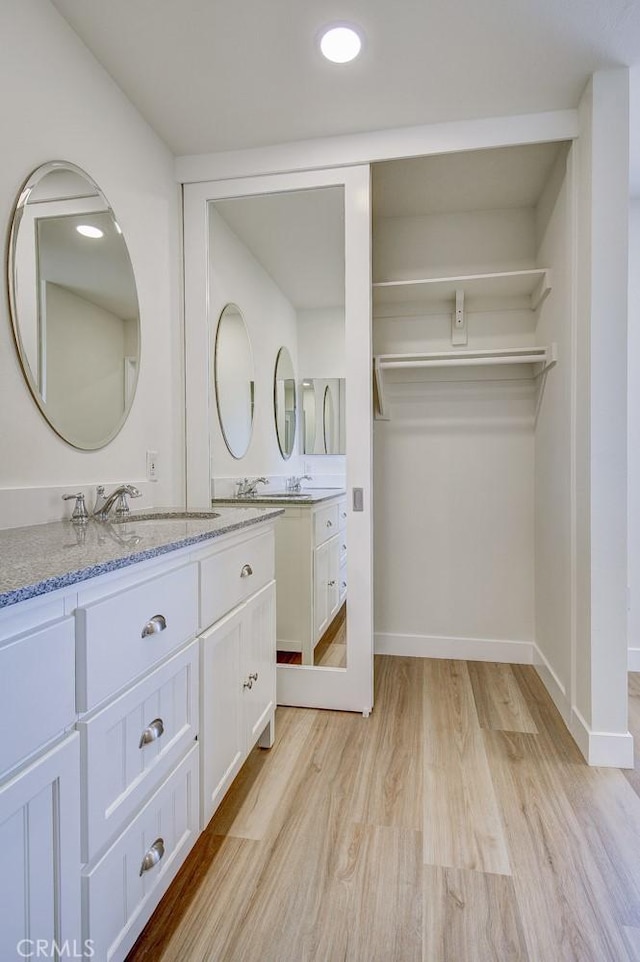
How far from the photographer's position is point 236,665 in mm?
1520

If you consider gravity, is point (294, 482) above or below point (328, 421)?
below

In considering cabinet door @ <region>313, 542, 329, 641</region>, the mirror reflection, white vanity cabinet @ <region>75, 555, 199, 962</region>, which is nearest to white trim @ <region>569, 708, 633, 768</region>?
the mirror reflection

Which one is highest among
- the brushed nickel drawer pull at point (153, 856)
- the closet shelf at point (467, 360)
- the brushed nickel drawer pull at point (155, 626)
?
the closet shelf at point (467, 360)

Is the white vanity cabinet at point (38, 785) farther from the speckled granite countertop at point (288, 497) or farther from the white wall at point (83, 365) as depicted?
the speckled granite countertop at point (288, 497)

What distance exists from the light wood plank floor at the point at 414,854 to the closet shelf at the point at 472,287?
1975mm

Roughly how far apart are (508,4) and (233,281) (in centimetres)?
136

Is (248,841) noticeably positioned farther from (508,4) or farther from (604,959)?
(508,4)

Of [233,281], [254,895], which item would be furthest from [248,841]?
[233,281]

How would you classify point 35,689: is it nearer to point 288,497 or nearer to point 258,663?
point 258,663

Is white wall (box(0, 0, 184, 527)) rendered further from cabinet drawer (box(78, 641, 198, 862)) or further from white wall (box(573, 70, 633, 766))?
white wall (box(573, 70, 633, 766))

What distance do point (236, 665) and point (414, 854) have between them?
27.8 inches

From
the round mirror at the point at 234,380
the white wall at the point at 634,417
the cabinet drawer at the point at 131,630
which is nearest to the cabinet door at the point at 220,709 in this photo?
the cabinet drawer at the point at 131,630

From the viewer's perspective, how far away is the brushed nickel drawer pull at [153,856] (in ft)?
3.38

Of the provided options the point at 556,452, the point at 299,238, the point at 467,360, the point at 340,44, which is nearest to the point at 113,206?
the point at 299,238
